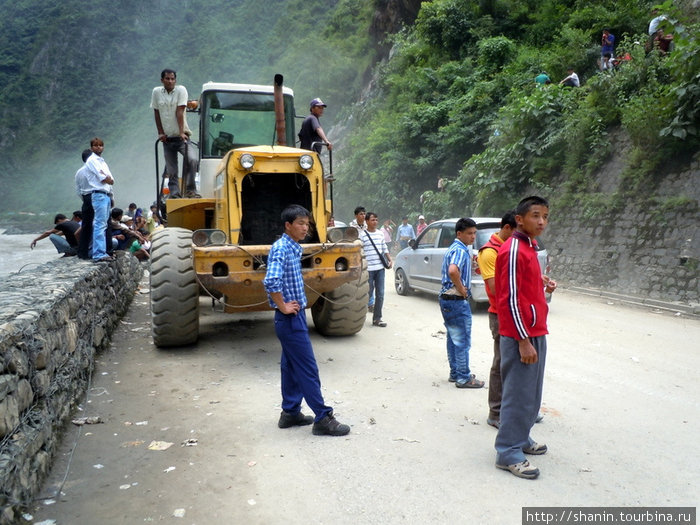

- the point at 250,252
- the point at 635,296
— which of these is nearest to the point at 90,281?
the point at 250,252

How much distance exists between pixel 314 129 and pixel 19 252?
83.4 ft

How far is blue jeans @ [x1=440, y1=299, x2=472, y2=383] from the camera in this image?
559cm

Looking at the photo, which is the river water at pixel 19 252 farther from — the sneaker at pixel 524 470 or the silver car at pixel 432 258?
the sneaker at pixel 524 470

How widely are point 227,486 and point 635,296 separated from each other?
10072 mm

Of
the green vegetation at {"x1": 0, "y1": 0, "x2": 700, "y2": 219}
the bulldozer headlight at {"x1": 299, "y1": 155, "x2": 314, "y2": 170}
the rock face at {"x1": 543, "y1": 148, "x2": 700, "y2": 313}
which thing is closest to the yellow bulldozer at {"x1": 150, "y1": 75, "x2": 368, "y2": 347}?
the bulldozer headlight at {"x1": 299, "y1": 155, "x2": 314, "y2": 170}

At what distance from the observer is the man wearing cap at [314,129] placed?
25.4 feet

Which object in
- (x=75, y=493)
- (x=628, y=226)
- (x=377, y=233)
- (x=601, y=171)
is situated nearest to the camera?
(x=75, y=493)

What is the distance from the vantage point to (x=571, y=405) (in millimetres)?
5102

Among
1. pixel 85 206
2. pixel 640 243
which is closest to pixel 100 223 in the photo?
pixel 85 206

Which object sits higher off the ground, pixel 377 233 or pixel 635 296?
pixel 377 233

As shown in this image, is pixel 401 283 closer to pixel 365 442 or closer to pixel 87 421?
pixel 365 442

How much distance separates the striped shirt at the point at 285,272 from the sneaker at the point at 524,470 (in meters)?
1.94

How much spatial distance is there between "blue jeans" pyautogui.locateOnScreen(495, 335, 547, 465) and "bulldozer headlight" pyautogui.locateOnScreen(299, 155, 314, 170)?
391cm

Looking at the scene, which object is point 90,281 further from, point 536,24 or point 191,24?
point 191,24
